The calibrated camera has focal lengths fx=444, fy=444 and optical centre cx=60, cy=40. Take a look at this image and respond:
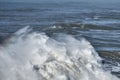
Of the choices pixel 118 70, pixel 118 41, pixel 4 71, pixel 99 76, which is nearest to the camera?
pixel 4 71

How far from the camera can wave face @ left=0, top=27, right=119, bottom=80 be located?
6.98 metres

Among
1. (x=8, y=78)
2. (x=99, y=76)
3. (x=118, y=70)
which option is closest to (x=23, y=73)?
(x=8, y=78)

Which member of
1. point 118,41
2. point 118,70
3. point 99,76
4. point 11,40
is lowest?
point 118,41

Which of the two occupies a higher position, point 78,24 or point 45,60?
point 45,60

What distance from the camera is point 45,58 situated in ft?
23.6

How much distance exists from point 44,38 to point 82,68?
0.85m

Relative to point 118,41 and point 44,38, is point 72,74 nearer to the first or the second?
point 44,38

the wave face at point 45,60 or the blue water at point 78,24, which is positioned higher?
the wave face at point 45,60

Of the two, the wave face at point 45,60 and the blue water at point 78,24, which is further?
the blue water at point 78,24

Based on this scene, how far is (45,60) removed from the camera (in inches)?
282

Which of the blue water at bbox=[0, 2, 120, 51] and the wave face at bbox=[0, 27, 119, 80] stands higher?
the wave face at bbox=[0, 27, 119, 80]

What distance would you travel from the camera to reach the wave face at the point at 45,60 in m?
6.98

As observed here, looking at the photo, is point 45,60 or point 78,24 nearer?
point 45,60

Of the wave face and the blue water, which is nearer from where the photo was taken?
the wave face
